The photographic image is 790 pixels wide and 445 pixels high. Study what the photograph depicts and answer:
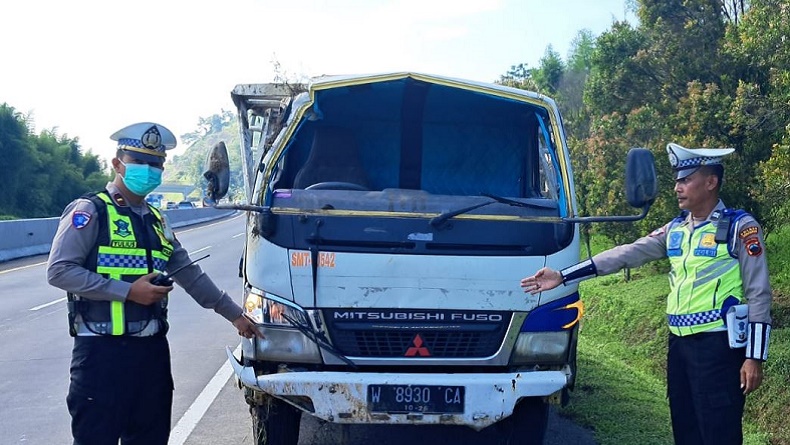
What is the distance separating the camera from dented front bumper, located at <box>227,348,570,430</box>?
4.48 meters

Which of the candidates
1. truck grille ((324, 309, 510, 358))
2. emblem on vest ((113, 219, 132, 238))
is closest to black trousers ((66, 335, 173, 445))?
emblem on vest ((113, 219, 132, 238))

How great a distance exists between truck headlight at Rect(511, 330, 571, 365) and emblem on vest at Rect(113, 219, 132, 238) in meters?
2.15

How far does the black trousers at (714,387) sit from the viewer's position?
414cm

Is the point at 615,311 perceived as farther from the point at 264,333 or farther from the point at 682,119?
the point at 264,333

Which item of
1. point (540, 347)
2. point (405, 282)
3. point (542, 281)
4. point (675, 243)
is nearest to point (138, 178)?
point (405, 282)

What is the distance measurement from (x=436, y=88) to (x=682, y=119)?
24.8ft

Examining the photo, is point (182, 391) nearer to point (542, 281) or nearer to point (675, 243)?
point (542, 281)

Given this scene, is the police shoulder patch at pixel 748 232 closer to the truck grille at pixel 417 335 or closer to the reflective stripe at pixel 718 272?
the reflective stripe at pixel 718 272

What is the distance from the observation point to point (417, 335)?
469 centimetres

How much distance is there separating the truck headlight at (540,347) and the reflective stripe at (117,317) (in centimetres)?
209

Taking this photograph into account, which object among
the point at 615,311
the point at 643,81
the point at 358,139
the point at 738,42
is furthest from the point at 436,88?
the point at 643,81

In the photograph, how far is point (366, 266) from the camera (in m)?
4.65

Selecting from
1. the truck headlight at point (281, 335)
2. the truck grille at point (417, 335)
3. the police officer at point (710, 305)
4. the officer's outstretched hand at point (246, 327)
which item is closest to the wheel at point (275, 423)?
the truck headlight at point (281, 335)

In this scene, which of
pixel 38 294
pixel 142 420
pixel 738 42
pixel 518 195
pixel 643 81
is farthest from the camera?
pixel 643 81
